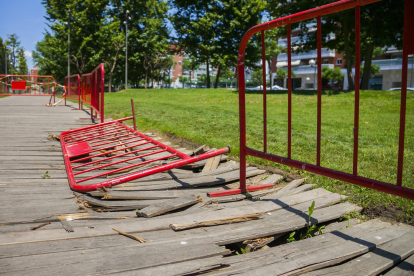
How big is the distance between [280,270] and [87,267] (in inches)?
41.8

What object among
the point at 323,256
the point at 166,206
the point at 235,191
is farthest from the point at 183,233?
the point at 235,191

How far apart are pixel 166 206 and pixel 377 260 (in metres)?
1.57

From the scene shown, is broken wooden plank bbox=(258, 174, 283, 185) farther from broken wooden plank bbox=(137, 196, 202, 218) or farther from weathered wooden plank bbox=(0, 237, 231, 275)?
weathered wooden plank bbox=(0, 237, 231, 275)

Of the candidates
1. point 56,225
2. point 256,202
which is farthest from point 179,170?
point 56,225

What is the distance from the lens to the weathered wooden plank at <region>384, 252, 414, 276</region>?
195cm

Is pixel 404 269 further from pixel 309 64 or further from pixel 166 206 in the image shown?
pixel 309 64

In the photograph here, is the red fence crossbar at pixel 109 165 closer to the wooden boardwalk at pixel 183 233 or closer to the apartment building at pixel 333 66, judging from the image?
the wooden boardwalk at pixel 183 233

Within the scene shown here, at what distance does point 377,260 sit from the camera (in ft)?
6.75

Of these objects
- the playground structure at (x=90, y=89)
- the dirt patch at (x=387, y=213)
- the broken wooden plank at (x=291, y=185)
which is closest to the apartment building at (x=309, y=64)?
the playground structure at (x=90, y=89)

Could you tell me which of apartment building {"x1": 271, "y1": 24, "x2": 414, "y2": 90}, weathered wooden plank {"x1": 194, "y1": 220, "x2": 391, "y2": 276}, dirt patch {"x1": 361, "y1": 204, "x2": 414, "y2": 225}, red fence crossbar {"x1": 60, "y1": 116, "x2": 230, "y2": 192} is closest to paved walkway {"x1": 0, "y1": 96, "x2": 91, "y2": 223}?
red fence crossbar {"x1": 60, "y1": 116, "x2": 230, "y2": 192}

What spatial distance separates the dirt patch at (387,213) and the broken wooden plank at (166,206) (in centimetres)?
152

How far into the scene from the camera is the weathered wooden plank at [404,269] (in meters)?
1.95

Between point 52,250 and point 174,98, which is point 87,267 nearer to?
point 52,250

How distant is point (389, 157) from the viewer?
5.01m
